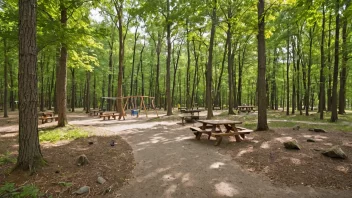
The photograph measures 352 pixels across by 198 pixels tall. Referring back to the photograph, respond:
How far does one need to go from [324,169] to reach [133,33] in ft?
98.0

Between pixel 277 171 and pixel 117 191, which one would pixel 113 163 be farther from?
pixel 277 171

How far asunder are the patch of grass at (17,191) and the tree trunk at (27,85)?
0.71 m

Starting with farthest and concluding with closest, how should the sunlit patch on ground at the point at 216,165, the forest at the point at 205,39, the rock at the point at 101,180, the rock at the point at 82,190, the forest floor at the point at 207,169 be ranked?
the forest at the point at 205,39 < the sunlit patch on ground at the point at 216,165 < the rock at the point at 101,180 < the forest floor at the point at 207,169 < the rock at the point at 82,190

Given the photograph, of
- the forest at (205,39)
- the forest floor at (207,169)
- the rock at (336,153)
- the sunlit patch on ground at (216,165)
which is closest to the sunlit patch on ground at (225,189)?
the forest floor at (207,169)

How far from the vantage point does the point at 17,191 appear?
11.3 ft

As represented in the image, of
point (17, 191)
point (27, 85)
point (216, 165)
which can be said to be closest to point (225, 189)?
point (216, 165)

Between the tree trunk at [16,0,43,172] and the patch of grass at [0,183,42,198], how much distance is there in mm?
709

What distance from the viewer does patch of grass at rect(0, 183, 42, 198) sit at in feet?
10.7

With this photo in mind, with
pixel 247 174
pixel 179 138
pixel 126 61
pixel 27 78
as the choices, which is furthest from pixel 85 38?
pixel 126 61

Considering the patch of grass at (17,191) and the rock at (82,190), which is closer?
the patch of grass at (17,191)

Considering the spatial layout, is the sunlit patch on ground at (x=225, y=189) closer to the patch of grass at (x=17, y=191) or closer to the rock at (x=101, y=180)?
the rock at (x=101, y=180)

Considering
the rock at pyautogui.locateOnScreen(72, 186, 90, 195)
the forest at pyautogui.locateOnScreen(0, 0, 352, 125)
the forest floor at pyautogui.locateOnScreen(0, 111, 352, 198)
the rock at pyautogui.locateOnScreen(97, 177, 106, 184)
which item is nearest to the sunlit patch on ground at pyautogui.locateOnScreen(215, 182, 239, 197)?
the forest floor at pyautogui.locateOnScreen(0, 111, 352, 198)

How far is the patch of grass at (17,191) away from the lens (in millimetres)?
3273

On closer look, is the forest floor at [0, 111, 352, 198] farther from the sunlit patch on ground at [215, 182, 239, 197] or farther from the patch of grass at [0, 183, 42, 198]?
the patch of grass at [0, 183, 42, 198]
